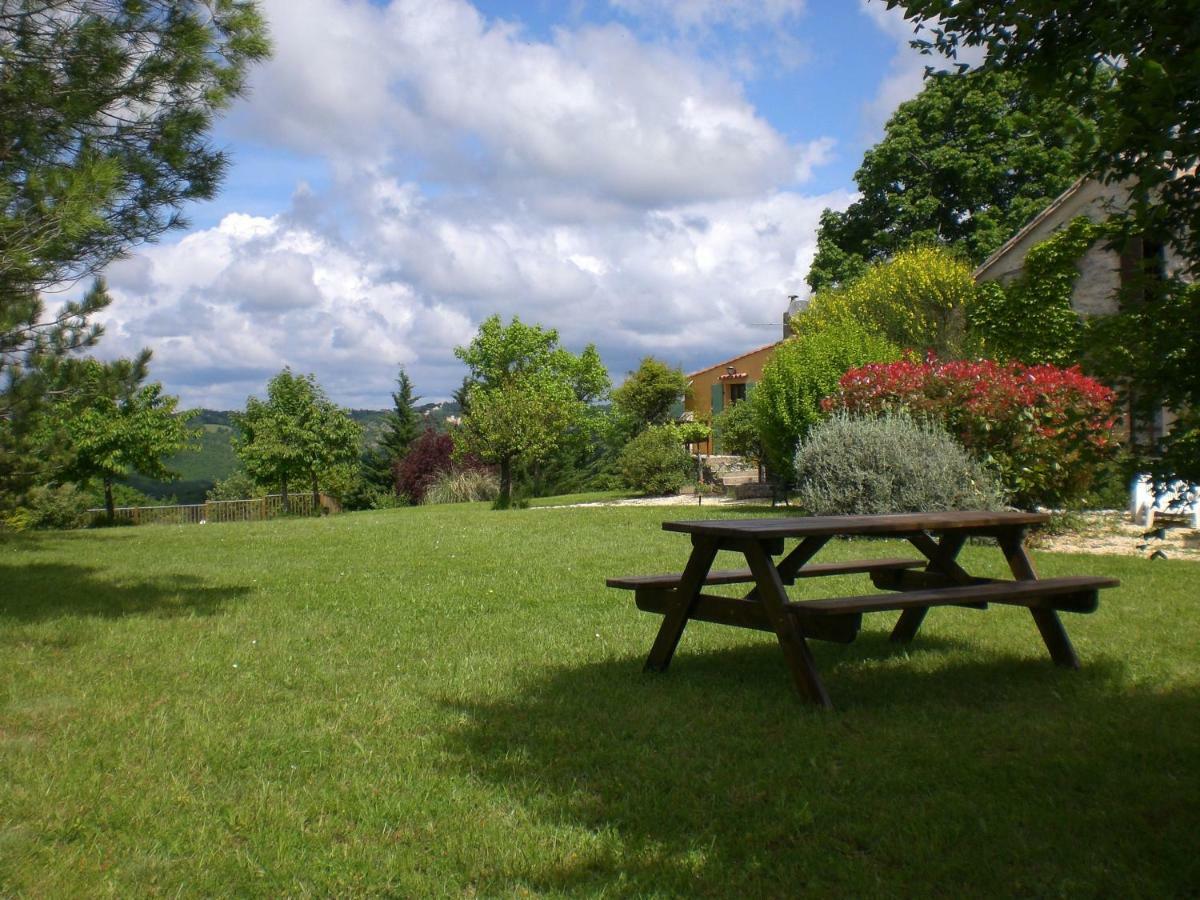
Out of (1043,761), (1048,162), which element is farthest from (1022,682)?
(1048,162)

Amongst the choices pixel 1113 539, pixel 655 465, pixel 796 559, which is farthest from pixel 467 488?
pixel 796 559

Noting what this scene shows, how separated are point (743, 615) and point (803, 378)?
1215cm

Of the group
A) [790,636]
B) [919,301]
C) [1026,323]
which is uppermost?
[919,301]

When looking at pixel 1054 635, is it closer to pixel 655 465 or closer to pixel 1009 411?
pixel 1009 411

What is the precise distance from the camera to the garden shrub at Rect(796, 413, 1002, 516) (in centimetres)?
1170

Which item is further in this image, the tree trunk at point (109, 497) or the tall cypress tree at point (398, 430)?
the tall cypress tree at point (398, 430)

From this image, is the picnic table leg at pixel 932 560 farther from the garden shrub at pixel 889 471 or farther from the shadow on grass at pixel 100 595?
the garden shrub at pixel 889 471

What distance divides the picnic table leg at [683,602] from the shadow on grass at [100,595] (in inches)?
154

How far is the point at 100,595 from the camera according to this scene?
8758 millimetres

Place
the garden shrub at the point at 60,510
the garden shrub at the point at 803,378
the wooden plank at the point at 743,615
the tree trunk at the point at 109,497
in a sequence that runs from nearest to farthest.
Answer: the wooden plank at the point at 743,615
the garden shrub at the point at 803,378
the garden shrub at the point at 60,510
the tree trunk at the point at 109,497

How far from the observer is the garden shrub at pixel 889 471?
11.7 metres

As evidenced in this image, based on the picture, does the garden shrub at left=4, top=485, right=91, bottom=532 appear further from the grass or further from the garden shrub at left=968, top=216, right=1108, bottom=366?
the garden shrub at left=968, top=216, right=1108, bottom=366

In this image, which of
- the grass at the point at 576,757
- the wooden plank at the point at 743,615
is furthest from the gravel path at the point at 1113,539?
the wooden plank at the point at 743,615

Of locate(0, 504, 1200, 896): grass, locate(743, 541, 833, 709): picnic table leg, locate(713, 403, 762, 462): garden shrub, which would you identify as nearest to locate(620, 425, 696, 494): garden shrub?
locate(713, 403, 762, 462): garden shrub
